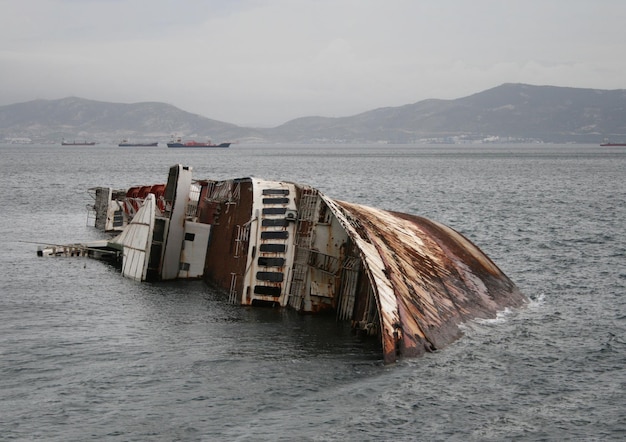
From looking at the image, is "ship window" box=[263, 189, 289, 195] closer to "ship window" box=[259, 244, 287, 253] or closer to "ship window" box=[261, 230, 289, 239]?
"ship window" box=[261, 230, 289, 239]

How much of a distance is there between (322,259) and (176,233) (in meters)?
10.8

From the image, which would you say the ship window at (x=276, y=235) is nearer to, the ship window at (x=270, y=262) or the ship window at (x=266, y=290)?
the ship window at (x=270, y=262)

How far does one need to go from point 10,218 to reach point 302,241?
143 feet

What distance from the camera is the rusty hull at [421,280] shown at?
24.0 meters

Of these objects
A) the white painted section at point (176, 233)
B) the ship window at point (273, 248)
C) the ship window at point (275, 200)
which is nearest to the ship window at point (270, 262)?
the ship window at point (273, 248)

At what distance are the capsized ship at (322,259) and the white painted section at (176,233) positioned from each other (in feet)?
0.16

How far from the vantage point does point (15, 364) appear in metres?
23.7

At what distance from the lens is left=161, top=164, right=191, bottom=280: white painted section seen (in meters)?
38.0

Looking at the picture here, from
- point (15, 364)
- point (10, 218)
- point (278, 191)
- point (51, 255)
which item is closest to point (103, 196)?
point (10, 218)

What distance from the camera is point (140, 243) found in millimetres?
38438

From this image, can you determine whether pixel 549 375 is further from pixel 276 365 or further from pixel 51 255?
pixel 51 255

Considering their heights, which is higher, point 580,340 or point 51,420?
point 580,340

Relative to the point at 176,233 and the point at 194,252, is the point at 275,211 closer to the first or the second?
the point at 194,252

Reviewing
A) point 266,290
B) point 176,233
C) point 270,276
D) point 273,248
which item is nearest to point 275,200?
point 273,248
